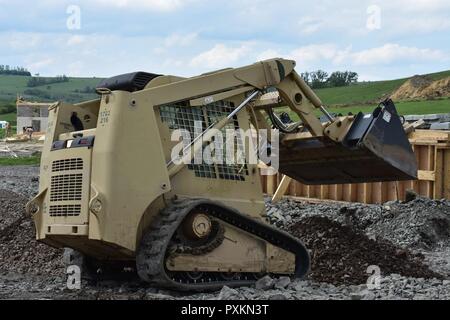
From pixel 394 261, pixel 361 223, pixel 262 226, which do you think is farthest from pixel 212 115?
pixel 361 223

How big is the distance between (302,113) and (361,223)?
192 inches

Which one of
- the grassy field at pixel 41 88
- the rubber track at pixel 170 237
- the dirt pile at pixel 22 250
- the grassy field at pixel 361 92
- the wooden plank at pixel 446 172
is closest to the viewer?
the rubber track at pixel 170 237

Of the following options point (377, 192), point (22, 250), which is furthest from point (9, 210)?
point (377, 192)

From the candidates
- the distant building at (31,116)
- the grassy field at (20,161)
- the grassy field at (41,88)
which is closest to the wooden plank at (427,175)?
the grassy field at (20,161)

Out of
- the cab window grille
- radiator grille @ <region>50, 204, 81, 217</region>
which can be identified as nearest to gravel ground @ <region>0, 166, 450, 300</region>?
radiator grille @ <region>50, 204, 81, 217</region>

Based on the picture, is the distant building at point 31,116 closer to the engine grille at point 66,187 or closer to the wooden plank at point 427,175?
the wooden plank at point 427,175

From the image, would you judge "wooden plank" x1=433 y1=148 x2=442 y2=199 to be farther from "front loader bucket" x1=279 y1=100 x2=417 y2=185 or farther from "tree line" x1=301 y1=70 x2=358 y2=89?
"tree line" x1=301 y1=70 x2=358 y2=89

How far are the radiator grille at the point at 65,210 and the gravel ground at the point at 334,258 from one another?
843 mm

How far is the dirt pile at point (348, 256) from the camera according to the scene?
32.6 ft

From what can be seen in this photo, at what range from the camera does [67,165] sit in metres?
8.38

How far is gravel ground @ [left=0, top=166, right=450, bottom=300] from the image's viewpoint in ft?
26.7

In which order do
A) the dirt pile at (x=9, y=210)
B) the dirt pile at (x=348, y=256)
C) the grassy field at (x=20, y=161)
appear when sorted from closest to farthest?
the dirt pile at (x=348, y=256), the dirt pile at (x=9, y=210), the grassy field at (x=20, y=161)

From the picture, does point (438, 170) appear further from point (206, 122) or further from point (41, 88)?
point (41, 88)

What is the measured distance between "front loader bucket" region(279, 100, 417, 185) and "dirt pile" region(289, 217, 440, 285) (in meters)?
0.97
